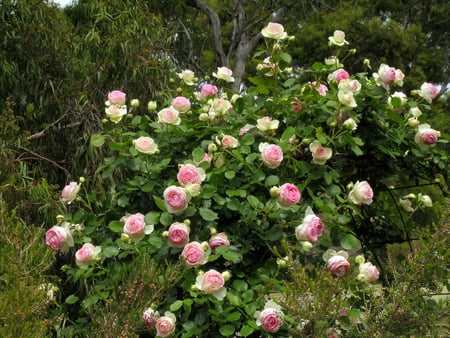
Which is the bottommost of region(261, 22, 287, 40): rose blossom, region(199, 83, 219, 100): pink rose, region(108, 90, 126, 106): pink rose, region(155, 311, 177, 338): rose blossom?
region(155, 311, 177, 338): rose blossom

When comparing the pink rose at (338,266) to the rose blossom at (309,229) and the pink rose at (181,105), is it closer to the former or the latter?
the rose blossom at (309,229)

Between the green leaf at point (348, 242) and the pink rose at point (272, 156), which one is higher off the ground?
the pink rose at point (272, 156)

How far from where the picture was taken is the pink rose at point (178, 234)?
212cm

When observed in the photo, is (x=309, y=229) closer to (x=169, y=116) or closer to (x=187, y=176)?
(x=187, y=176)

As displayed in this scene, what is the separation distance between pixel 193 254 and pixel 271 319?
0.98ft

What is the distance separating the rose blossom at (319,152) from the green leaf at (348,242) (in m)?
0.27

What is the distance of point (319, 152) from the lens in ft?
7.77

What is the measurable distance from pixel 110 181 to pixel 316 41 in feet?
36.5

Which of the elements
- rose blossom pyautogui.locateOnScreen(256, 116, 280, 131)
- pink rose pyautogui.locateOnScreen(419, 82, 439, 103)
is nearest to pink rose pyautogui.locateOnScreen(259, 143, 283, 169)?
rose blossom pyautogui.locateOnScreen(256, 116, 280, 131)

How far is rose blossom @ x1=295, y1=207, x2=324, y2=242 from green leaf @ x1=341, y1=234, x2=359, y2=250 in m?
0.16

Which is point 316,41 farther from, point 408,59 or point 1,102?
point 1,102

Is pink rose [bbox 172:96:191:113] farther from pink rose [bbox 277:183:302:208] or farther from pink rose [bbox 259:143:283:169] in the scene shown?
pink rose [bbox 277:183:302:208]

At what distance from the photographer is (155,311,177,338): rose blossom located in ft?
6.74

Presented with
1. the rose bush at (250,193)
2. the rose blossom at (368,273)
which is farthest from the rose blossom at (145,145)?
the rose blossom at (368,273)
